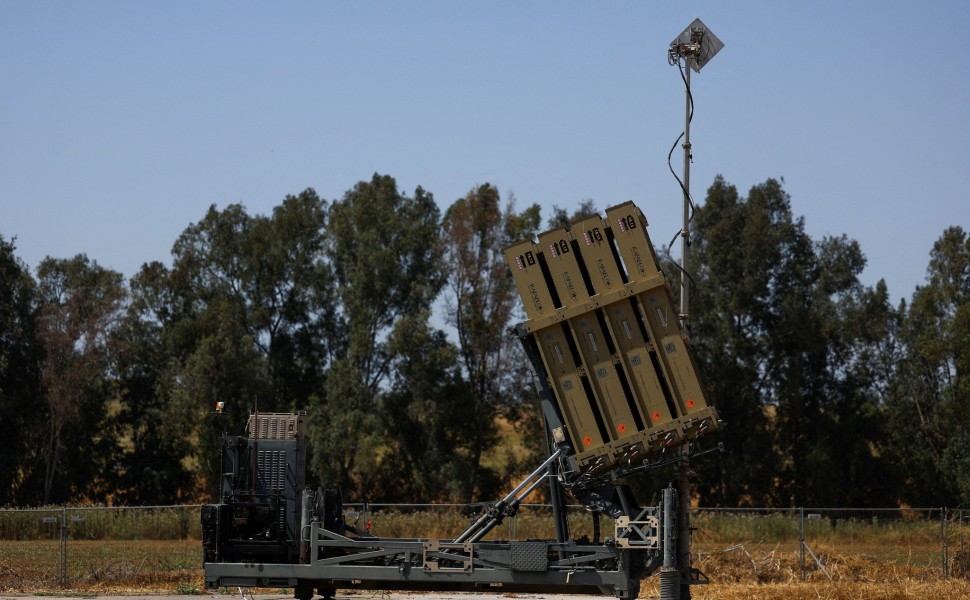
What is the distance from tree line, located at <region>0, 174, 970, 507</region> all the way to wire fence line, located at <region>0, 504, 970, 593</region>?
51.3 ft

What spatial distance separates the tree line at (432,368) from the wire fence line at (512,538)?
1565cm

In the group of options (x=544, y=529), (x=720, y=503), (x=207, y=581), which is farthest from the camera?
(x=720, y=503)

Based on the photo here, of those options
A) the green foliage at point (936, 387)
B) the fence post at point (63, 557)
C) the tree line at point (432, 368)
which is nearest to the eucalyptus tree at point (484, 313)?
the tree line at point (432, 368)

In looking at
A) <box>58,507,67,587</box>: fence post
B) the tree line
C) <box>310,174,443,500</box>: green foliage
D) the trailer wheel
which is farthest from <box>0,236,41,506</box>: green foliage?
the trailer wheel

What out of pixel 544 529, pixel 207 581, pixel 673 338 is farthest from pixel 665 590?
pixel 544 529

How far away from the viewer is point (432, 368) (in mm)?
51656

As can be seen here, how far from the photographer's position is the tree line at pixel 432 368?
2016 inches

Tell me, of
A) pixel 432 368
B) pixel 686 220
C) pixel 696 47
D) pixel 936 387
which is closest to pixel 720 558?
pixel 686 220

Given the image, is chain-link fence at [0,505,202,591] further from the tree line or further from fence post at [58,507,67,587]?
the tree line

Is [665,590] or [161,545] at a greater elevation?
[161,545]

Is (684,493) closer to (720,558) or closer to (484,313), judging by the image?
(720,558)

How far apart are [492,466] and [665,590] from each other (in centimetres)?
3862

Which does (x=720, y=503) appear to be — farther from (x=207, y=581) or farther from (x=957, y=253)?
(x=207, y=581)

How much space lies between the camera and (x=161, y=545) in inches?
1174
